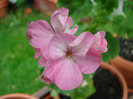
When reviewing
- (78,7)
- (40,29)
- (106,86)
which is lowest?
(106,86)

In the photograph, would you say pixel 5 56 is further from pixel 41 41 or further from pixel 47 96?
pixel 41 41

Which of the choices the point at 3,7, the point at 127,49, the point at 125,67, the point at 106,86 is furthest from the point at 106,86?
the point at 3,7

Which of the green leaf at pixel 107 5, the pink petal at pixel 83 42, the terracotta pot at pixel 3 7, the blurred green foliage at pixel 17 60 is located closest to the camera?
the pink petal at pixel 83 42

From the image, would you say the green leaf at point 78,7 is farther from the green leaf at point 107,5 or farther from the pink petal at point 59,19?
the pink petal at point 59,19

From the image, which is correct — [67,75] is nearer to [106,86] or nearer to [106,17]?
[106,17]

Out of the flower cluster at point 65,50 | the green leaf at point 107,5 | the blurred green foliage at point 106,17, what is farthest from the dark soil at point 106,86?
the flower cluster at point 65,50

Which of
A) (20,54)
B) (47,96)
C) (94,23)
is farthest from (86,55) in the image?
(20,54)
